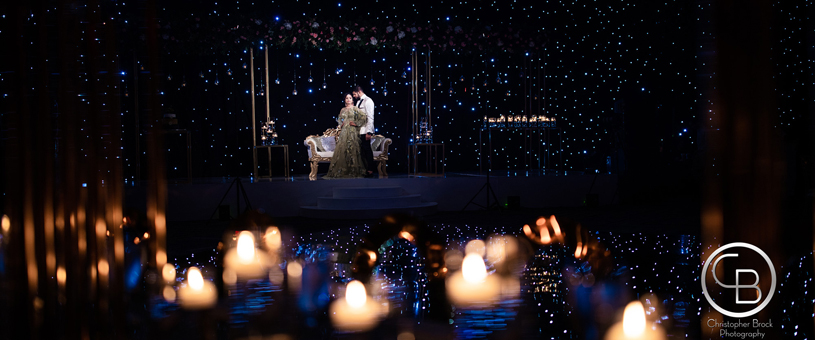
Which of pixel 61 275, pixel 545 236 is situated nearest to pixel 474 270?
pixel 545 236

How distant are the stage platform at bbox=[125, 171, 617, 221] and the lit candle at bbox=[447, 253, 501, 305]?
166 inches

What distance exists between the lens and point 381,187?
7.59 metres

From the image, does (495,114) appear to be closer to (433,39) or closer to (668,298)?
(433,39)

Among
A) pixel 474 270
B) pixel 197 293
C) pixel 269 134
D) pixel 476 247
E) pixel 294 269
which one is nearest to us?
pixel 197 293

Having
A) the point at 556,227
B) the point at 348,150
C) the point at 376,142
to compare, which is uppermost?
the point at 376,142

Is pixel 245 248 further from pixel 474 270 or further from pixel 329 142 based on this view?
pixel 329 142

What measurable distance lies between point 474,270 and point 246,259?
4.93 ft

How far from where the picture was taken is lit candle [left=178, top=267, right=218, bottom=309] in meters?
2.59

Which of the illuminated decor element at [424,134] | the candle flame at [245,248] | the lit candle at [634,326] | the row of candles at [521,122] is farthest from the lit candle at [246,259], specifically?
the row of candles at [521,122]

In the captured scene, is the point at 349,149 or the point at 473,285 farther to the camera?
the point at 349,149

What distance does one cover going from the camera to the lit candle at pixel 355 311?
2262 mm

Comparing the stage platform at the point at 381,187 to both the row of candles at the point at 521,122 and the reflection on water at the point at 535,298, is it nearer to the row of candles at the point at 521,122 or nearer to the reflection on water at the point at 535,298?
the row of candles at the point at 521,122

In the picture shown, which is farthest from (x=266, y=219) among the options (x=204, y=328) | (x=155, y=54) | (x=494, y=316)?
(x=155, y=54)

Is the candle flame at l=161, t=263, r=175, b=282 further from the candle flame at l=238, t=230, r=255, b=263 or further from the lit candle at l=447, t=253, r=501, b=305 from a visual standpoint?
the lit candle at l=447, t=253, r=501, b=305
